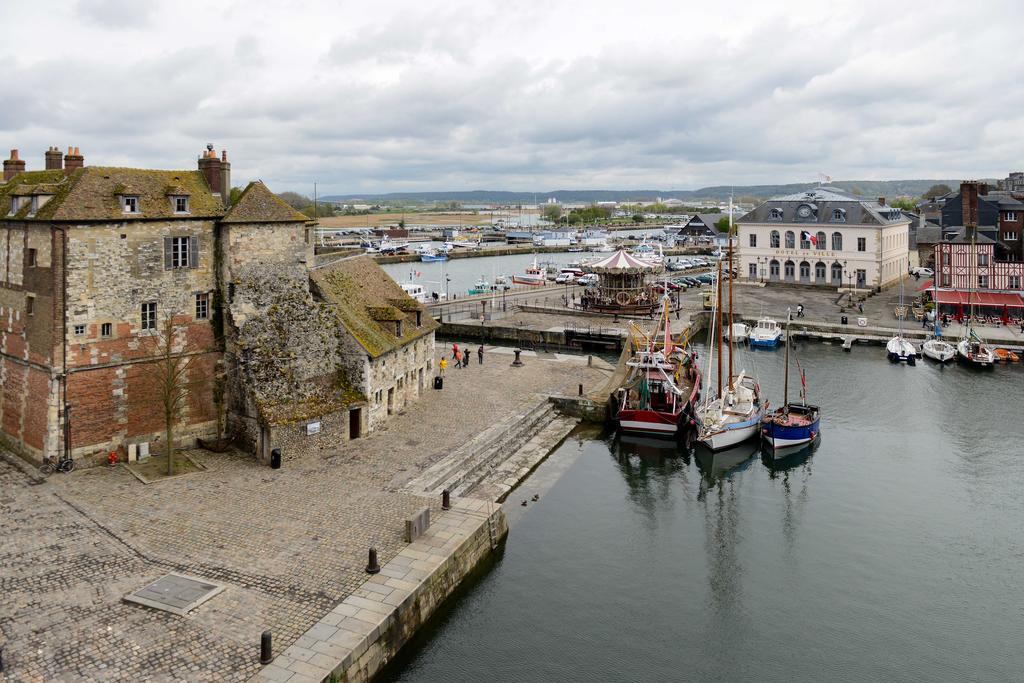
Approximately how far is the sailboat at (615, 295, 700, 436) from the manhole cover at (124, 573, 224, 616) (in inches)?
851

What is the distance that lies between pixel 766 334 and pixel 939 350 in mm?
11297

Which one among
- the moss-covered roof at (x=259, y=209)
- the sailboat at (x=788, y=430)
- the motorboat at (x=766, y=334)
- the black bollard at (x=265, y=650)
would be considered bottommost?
the black bollard at (x=265, y=650)

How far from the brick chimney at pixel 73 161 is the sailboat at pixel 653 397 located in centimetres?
2381

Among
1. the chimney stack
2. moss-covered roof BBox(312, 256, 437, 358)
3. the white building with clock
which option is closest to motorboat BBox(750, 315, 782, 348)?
the white building with clock

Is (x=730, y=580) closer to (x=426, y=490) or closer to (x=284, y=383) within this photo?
(x=426, y=490)

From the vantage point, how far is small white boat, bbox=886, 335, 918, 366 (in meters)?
51.7

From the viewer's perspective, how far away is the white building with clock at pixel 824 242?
76.8 metres

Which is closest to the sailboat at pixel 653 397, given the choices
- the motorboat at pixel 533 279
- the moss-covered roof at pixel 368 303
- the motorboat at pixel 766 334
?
the moss-covered roof at pixel 368 303

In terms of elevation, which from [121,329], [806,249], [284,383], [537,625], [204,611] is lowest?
[537,625]

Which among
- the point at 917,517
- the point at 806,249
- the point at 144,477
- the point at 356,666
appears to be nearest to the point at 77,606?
the point at 356,666

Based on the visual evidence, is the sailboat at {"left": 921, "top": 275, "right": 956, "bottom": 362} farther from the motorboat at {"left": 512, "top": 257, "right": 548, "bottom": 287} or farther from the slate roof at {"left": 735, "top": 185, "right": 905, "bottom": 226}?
the motorboat at {"left": 512, "top": 257, "right": 548, "bottom": 287}

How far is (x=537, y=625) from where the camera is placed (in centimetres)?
2058

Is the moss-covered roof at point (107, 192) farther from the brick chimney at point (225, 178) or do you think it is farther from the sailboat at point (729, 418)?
the sailboat at point (729, 418)

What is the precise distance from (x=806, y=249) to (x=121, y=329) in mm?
68171
